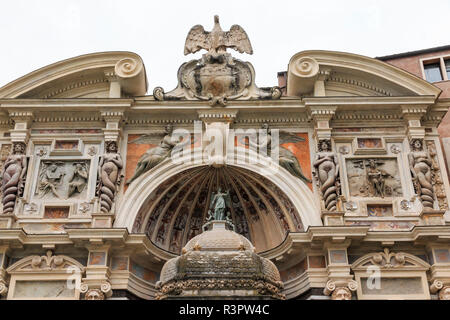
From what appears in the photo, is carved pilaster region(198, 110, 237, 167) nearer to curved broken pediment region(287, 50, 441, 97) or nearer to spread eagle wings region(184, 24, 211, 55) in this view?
curved broken pediment region(287, 50, 441, 97)

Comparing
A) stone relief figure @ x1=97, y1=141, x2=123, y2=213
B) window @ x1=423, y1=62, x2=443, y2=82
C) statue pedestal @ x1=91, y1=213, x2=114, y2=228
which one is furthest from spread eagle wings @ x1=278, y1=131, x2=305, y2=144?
window @ x1=423, y1=62, x2=443, y2=82

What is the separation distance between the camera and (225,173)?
44.4 feet

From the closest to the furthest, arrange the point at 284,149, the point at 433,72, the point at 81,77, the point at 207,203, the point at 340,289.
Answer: the point at 340,289
the point at 284,149
the point at 207,203
the point at 81,77
the point at 433,72

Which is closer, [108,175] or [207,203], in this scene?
[108,175]

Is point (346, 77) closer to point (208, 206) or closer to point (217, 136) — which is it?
point (217, 136)

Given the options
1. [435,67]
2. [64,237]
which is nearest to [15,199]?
[64,237]

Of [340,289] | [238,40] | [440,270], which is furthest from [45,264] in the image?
[440,270]

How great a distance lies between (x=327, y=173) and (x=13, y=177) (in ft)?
22.7

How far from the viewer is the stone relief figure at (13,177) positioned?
1253cm

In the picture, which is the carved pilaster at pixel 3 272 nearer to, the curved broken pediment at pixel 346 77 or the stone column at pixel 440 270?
the curved broken pediment at pixel 346 77

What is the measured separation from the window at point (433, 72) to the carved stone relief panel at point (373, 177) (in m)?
5.08

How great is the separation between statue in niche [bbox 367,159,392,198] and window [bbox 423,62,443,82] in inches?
217

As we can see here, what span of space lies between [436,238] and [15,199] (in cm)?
892

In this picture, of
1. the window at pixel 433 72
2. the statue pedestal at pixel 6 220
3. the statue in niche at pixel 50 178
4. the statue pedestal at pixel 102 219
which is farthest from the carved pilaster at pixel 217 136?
the window at pixel 433 72
